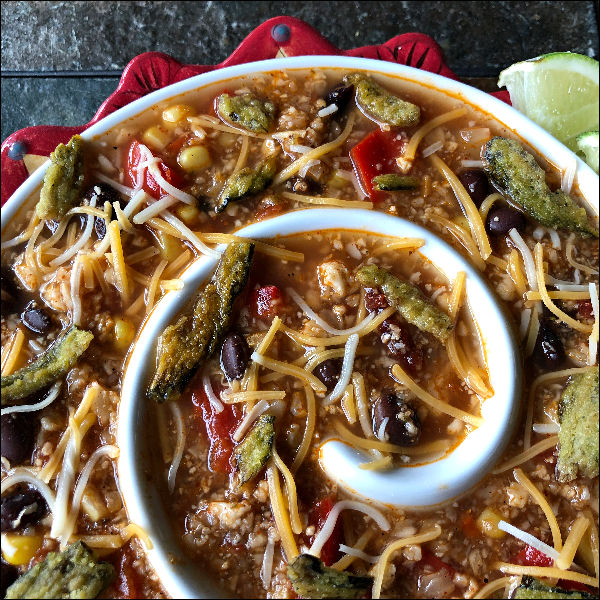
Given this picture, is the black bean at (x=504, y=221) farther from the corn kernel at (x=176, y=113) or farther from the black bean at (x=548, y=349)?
the corn kernel at (x=176, y=113)

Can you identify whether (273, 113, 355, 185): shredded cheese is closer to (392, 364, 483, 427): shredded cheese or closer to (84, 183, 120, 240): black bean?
(84, 183, 120, 240): black bean

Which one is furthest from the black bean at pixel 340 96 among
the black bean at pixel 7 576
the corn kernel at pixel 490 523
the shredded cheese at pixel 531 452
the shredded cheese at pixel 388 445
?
the black bean at pixel 7 576

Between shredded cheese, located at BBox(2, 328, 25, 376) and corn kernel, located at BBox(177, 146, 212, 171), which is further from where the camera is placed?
corn kernel, located at BBox(177, 146, 212, 171)

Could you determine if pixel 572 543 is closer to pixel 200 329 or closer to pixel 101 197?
pixel 200 329

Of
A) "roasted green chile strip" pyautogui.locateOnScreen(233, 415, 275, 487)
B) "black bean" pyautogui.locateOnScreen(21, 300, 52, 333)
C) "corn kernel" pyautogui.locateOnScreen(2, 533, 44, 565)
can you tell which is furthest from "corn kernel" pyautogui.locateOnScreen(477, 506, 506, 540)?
"black bean" pyautogui.locateOnScreen(21, 300, 52, 333)

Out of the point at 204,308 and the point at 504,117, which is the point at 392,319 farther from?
the point at 504,117

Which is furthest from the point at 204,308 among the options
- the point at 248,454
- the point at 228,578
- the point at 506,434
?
the point at 506,434
